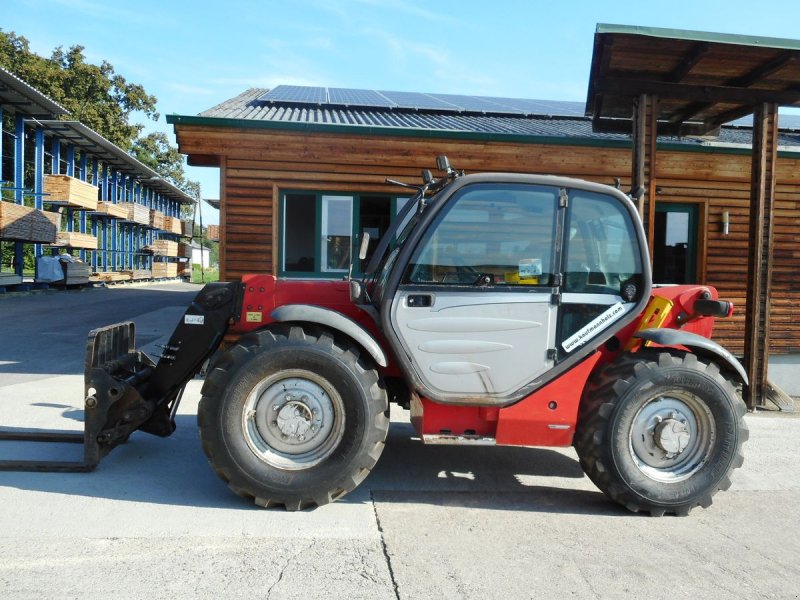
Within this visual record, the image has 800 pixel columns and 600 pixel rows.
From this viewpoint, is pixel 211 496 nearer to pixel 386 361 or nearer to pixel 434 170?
pixel 386 361

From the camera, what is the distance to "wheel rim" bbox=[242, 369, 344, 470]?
13.6ft

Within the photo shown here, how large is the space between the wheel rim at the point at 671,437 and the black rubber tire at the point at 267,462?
68.4 inches

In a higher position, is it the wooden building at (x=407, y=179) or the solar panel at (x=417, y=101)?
the solar panel at (x=417, y=101)

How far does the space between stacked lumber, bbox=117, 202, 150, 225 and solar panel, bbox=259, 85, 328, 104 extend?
1018 inches

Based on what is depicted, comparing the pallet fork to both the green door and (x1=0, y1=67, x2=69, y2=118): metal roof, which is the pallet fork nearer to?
the green door

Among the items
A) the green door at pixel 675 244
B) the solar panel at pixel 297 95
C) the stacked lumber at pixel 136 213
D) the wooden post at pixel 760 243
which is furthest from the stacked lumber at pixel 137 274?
the wooden post at pixel 760 243

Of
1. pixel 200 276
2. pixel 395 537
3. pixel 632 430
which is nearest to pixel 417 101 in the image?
pixel 632 430

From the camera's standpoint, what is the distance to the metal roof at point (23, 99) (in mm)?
21188

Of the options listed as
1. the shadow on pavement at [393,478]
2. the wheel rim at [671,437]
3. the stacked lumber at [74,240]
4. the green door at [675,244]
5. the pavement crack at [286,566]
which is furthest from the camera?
the stacked lumber at [74,240]

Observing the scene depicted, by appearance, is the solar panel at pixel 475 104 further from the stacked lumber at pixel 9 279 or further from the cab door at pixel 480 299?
the stacked lumber at pixel 9 279

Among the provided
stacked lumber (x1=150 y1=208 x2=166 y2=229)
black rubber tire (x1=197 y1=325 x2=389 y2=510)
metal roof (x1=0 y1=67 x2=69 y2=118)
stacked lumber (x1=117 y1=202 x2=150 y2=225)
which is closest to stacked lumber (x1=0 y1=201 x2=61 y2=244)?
metal roof (x1=0 y1=67 x2=69 y2=118)

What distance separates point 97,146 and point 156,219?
1337 centimetres

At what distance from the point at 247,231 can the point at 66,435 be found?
4671 mm

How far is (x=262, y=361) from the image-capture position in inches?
160
